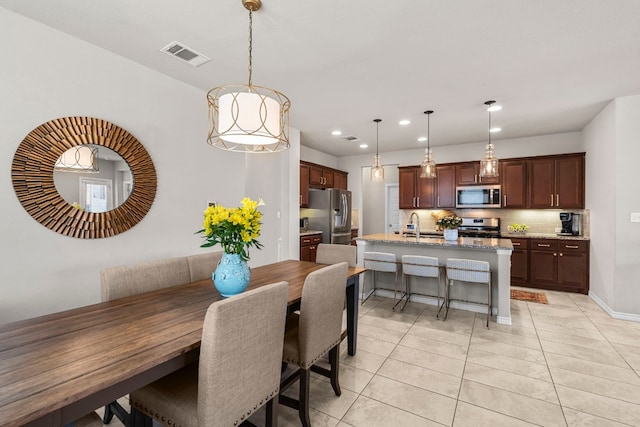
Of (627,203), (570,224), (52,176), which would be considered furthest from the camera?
(570,224)

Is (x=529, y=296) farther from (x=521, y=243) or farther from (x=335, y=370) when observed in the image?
(x=335, y=370)

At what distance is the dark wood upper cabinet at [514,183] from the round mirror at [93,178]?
568 cm

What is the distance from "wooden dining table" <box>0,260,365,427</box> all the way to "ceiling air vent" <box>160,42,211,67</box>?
2036 millimetres

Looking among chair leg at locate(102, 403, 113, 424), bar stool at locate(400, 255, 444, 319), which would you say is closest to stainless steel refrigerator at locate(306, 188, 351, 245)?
bar stool at locate(400, 255, 444, 319)

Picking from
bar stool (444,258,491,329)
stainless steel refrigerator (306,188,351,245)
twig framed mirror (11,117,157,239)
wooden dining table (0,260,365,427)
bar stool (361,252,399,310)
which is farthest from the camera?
stainless steel refrigerator (306,188,351,245)

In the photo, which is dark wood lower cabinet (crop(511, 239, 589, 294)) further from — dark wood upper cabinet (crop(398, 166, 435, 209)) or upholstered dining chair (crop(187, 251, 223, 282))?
upholstered dining chair (crop(187, 251, 223, 282))

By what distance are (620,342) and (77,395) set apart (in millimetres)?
4252

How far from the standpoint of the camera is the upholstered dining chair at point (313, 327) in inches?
69.7

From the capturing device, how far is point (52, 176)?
2.41m

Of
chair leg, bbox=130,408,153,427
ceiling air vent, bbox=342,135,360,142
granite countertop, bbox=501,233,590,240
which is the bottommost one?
chair leg, bbox=130,408,153,427

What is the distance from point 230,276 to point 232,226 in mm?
294

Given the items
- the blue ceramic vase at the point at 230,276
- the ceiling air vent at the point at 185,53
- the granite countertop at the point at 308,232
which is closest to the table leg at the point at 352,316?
the blue ceramic vase at the point at 230,276

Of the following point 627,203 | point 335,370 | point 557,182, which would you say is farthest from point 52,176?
point 557,182

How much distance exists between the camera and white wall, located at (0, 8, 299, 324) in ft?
7.24
